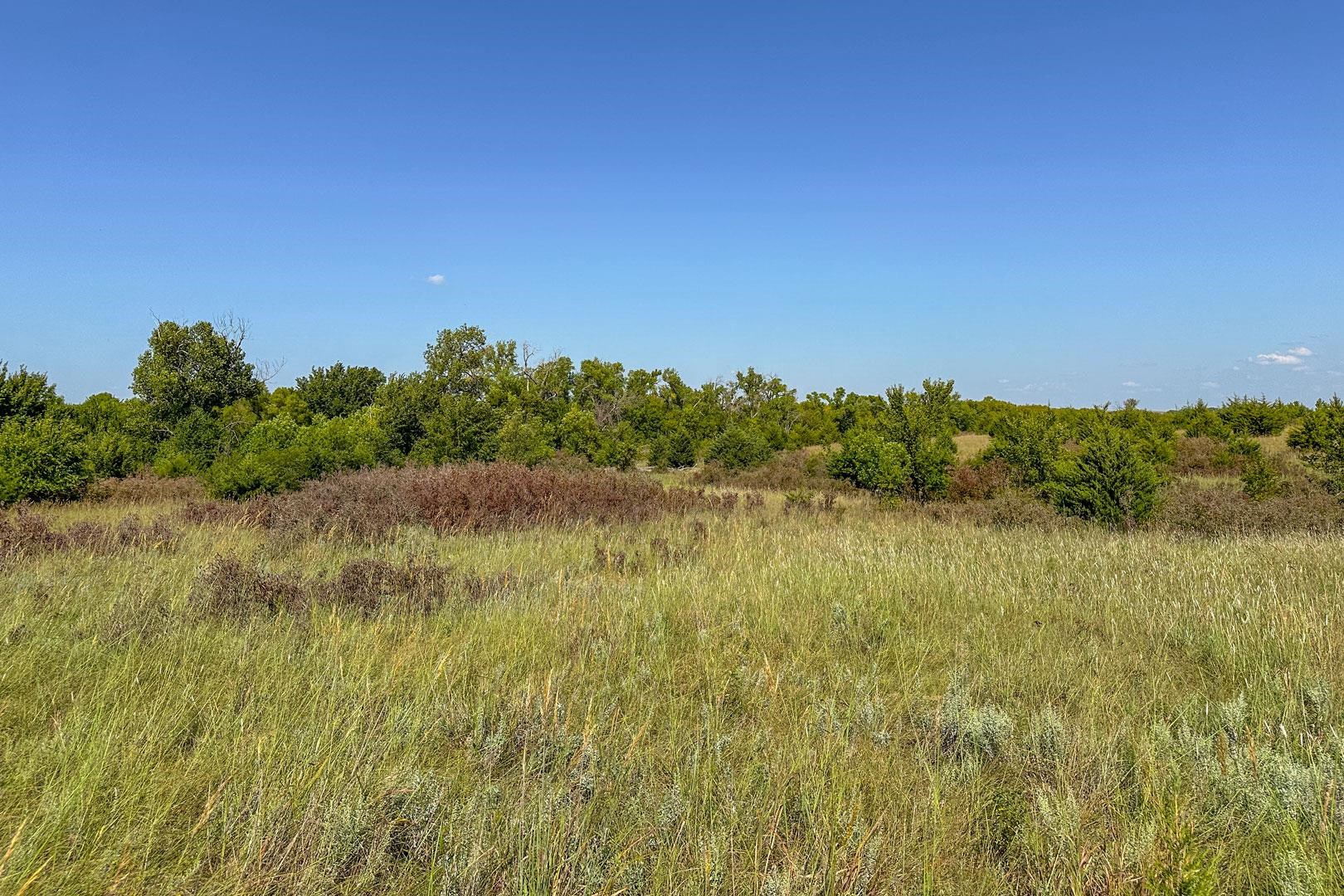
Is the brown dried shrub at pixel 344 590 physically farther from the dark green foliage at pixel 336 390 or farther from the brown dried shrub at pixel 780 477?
the dark green foliage at pixel 336 390

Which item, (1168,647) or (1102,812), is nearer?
(1102,812)

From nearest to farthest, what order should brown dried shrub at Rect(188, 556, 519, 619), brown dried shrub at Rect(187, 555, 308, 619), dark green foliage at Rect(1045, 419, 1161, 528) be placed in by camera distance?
brown dried shrub at Rect(187, 555, 308, 619), brown dried shrub at Rect(188, 556, 519, 619), dark green foliage at Rect(1045, 419, 1161, 528)

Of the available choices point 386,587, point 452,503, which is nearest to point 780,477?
point 452,503

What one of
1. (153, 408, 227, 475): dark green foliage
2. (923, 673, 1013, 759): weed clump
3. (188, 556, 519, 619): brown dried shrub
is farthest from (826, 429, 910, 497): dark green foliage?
(153, 408, 227, 475): dark green foliage

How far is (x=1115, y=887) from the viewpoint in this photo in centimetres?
192

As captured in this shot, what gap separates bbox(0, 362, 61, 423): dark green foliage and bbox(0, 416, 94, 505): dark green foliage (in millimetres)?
5438

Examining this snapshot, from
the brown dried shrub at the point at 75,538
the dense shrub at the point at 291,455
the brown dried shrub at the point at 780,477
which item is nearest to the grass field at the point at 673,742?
the brown dried shrub at the point at 75,538

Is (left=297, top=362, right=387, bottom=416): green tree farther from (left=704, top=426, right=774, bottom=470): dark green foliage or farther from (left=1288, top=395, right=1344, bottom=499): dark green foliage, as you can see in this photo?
(left=1288, top=395, right=1344, bottom=499): dark green foliage

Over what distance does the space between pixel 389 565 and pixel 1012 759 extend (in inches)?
210

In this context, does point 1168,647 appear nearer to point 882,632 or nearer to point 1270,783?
point 882,632

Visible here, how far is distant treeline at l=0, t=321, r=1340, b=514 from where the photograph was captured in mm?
14547

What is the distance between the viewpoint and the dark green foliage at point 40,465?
12.4m

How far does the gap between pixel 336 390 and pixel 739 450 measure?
29.0 meters

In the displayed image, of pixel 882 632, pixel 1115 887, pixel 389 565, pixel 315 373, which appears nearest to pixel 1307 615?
pixel 882 632
